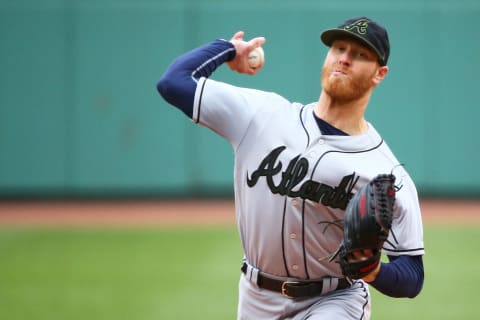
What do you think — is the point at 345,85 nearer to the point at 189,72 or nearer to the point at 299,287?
the point at 189,72

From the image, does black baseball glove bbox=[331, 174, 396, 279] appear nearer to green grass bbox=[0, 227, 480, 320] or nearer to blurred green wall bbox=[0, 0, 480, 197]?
green grass bbox=[0, 227, 480, 320]

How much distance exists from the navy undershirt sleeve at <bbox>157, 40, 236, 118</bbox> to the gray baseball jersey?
0.04m

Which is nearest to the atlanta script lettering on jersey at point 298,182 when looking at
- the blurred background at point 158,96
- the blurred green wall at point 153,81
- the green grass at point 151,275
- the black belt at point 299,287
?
the black belt at point 299,287

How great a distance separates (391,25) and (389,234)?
11808 mm

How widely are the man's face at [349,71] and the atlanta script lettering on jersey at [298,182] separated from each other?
352mm

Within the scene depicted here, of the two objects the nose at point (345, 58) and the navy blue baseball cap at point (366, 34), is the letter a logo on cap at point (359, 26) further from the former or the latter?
the nose at point (345, 58)

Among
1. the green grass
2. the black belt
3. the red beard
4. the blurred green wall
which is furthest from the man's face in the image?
the blurred green wall

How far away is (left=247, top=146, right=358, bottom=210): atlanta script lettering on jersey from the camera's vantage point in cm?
365

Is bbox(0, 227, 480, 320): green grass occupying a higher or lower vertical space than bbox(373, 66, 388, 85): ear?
lower

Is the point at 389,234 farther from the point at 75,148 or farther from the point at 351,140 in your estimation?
the point at 75,148

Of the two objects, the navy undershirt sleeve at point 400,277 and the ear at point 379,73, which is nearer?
the navy undershirt sleeve at point 400,277

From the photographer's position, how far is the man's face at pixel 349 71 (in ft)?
12.1

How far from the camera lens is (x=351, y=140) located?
374 centimetres

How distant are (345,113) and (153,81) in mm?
11381
